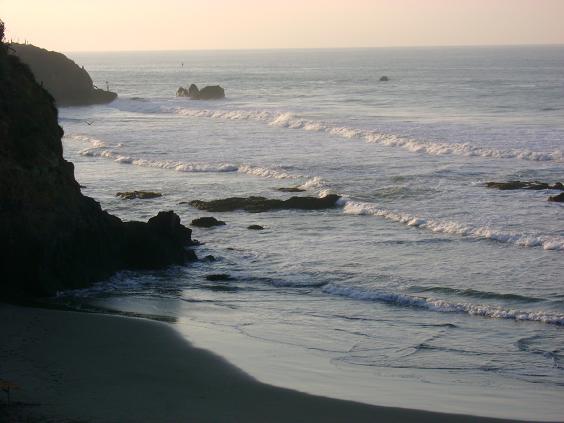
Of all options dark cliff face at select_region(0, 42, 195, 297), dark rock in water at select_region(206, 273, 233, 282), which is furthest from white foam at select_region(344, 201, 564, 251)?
dark cliff face at select_region(0, 42, 195, 297)

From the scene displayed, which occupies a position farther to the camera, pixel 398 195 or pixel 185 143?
pixel 185 143

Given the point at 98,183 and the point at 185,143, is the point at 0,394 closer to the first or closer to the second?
the point at 98,183

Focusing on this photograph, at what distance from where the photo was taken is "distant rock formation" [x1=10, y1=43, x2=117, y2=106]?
9162 centimetres

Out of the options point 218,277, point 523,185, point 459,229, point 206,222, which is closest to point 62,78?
point 523,185

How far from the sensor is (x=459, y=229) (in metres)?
27.3

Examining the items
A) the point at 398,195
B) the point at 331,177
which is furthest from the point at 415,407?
the point at 331,177

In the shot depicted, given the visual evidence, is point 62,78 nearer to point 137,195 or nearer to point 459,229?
point 137,195

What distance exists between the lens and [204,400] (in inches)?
505

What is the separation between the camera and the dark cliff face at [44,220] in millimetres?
19250

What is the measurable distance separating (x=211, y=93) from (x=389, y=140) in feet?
169

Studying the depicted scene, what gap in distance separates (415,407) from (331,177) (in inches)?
1007

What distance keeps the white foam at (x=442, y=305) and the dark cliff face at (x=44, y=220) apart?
196 inches

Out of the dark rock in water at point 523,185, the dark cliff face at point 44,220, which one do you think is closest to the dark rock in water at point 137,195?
the dark cliff face at point 44,220

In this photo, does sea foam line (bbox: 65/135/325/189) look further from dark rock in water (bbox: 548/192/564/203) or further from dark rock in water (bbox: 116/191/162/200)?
dark rock in water (bbox: 548/192/564/203)
